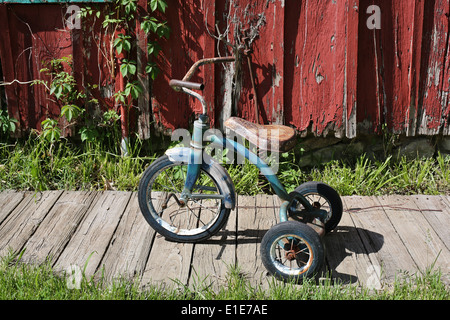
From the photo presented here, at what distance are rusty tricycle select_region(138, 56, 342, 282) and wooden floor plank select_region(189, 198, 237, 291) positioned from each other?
0.32ft

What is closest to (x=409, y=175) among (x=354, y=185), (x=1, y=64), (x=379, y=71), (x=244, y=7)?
(x=354, y=185)

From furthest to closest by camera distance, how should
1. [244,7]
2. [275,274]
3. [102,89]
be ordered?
[102,89] < [244,7] < [275,274]

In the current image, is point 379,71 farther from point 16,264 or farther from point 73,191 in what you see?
point 16,264

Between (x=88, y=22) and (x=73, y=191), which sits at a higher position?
(x=88, y=22)

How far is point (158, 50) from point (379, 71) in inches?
68.2

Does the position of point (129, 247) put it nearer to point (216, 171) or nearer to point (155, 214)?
point (155, 214)

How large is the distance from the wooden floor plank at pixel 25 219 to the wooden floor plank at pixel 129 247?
58cm

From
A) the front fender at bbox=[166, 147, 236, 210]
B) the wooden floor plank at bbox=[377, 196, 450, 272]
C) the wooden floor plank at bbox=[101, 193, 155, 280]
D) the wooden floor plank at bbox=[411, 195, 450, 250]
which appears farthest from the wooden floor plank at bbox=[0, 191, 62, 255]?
the wooden floor plank at bbox=[411, 195, 450, 250]

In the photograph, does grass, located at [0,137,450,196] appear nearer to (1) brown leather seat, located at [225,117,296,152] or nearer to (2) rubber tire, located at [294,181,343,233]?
(2) rubber tire, located at [294,181,343,233]

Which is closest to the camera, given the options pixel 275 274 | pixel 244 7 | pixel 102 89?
pixel 275 274

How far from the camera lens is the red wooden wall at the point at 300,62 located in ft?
14.1

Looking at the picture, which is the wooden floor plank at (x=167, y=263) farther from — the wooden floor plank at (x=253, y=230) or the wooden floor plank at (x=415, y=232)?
the wooden floor plank at (x=415, y=232)

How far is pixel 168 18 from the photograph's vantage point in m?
4.33

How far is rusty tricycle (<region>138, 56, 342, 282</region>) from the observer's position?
318 centimetres
